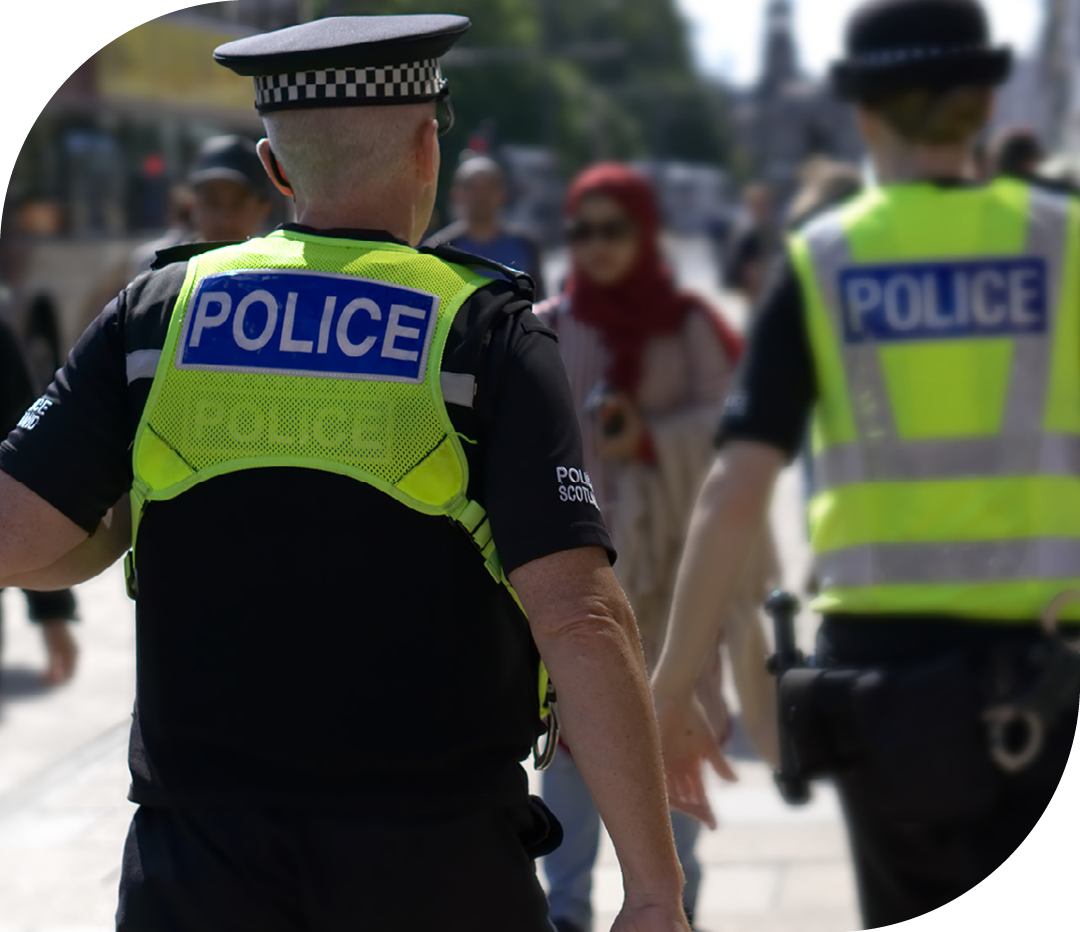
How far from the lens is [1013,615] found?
2344 millimetres

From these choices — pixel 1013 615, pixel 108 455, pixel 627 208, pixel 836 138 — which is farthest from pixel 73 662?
pixel 836 138

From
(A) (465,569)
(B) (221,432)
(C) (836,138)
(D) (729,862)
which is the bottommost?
(C) (836,138)

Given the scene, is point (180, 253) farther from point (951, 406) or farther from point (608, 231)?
point (608, 231)

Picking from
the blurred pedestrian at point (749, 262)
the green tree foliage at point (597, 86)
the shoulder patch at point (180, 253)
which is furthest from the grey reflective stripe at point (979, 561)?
the green tree foliage at point (597, 86)

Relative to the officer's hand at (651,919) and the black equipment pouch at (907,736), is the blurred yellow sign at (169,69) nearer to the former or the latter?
the black equipment pouch at (907,736)

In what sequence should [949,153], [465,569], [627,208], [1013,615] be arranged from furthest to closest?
1. [627,208]
2. [949,153]
3. [1013,615]
4. [465,569]

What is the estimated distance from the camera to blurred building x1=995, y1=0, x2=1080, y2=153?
23.2 metres

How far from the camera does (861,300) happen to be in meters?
2.41

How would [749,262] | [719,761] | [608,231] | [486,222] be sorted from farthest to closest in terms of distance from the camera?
[749,262] → [486,222] → [608,231] → [719,761]

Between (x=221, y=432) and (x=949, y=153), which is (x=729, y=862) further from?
(x=221, y=432)

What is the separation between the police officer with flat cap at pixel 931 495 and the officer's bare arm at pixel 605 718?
1.46ft

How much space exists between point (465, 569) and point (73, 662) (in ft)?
8.56

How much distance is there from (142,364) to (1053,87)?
1453 inches

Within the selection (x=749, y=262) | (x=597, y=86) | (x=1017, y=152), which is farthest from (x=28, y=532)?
(x=597, y=86)
